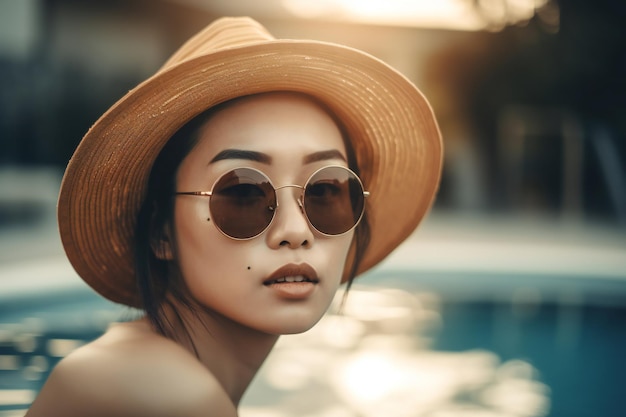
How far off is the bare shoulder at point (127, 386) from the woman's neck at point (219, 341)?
0.79ft

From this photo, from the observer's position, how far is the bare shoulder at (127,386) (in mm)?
1419

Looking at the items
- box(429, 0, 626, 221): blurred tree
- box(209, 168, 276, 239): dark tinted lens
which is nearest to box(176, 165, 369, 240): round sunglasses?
box(209, 168, 276, 239): dark tinted lens

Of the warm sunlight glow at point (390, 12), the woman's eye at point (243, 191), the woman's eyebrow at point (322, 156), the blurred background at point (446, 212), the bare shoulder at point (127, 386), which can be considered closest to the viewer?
the bare shoulder at point (127, 386)

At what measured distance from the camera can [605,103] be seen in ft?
46.9

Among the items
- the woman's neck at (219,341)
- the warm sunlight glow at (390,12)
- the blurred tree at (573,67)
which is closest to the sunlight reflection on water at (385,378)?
the woman's neck at (219,341)

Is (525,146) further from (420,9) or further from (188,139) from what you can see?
(188,139)

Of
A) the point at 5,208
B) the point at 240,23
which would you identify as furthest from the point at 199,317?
the point at 5,208

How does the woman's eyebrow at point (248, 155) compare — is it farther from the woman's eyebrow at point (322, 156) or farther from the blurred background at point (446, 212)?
the blurred background at point (446, 212)

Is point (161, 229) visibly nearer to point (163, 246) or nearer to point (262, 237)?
point (163, 246)

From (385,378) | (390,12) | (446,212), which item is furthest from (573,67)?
(385,378)

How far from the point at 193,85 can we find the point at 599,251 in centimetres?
950

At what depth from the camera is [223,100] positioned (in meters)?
1.70

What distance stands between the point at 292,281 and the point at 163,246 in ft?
1.21

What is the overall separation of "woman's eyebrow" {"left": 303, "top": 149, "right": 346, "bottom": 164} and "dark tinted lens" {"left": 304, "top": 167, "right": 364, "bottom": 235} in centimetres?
5
